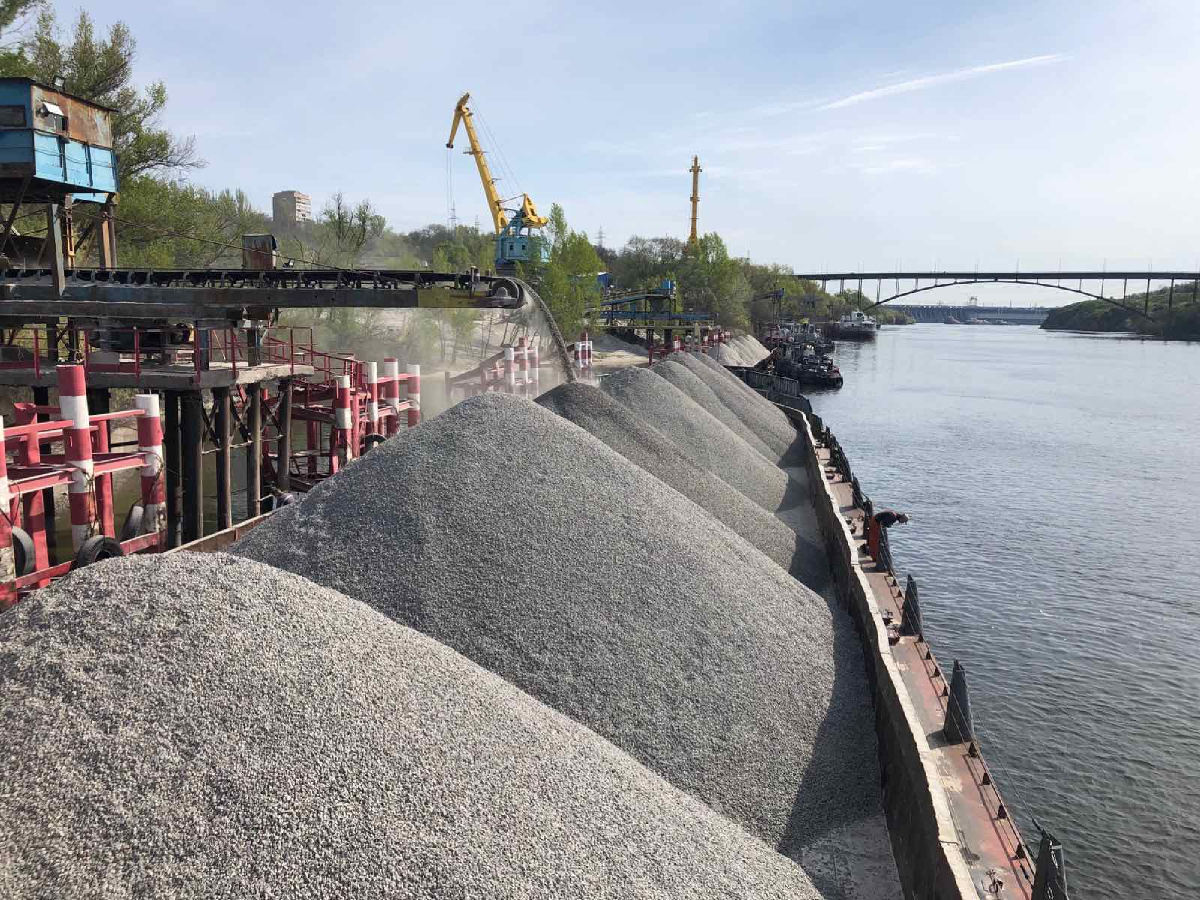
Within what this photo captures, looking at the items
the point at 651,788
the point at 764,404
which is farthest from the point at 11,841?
the point at 764,404

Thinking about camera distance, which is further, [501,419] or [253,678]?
[501,419]

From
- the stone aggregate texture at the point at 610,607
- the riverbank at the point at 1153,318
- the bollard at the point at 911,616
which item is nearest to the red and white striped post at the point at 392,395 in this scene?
the stone aggregate texture at the point at 610,607

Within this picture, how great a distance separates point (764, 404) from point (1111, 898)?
80.4 feet

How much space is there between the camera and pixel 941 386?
220ft

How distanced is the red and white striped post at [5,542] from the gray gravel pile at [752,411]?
752 inches

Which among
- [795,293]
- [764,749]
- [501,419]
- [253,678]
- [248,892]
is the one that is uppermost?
[795,293]

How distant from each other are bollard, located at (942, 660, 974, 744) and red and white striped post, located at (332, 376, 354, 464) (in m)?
11.4

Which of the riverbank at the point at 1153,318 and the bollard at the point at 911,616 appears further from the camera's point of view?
the riverbank at the point at 1153,318

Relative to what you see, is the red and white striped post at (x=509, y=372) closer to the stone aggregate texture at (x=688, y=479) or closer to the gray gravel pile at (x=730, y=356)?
the stone aggregate texture at (x=688, y=479)

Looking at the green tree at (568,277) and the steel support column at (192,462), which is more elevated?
the green tree at (568,277)

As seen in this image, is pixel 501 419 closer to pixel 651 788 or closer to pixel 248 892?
pixel 651 788

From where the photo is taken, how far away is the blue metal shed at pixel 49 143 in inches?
573

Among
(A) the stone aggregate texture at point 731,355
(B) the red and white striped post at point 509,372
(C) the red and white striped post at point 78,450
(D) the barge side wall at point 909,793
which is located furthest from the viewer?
(A) the stone aggregate texture at point 731,355

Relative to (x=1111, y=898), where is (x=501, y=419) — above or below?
above
